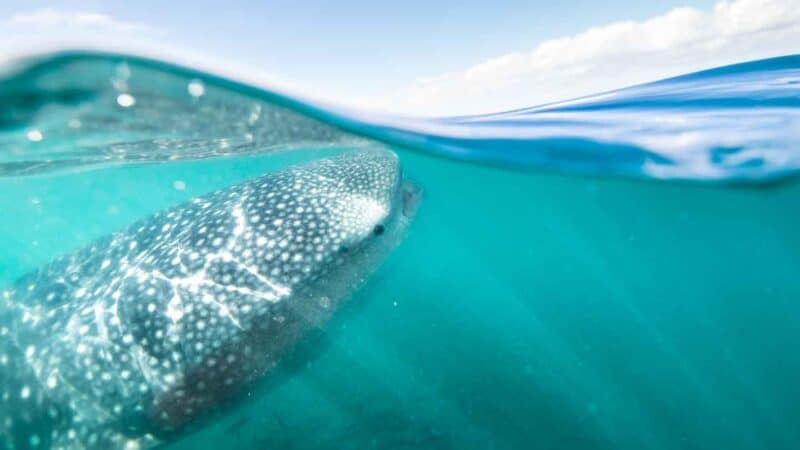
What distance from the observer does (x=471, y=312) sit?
66.4ft

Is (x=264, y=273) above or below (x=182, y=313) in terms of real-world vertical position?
above

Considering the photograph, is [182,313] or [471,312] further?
[471,312]

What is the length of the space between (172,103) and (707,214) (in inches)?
510

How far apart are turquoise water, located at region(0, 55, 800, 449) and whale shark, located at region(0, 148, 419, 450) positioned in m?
0.93

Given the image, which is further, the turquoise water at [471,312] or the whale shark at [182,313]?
the turquoise water at [471,312]

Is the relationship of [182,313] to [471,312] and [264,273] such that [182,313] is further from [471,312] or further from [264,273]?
[471,312]

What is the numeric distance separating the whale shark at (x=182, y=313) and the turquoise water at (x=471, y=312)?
93cm

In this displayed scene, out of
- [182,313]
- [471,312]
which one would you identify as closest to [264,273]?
[182,313]

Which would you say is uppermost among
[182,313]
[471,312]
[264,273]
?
[264,273]

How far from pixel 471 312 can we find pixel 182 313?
55.3 feet

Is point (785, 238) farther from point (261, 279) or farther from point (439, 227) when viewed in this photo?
point (261, 279)

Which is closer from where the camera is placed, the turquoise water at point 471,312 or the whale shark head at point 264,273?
the whale shark head at point 264,273

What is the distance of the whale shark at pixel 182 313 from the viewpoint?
4543mm

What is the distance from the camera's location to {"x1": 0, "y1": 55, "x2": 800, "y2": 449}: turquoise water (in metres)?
7.32
